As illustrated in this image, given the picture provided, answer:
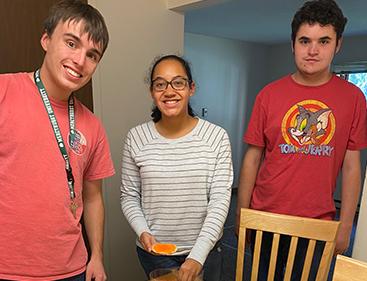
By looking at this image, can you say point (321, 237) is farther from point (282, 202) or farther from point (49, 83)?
point (49, 83)

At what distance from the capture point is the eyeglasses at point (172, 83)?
3.86 feet

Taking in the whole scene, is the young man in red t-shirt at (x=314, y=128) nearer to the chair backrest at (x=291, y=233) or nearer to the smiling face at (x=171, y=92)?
the chair backrest at (x=291, y=233)

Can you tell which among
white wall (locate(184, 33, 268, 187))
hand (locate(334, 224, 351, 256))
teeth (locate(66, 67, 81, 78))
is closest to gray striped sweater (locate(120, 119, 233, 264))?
teeth (locate(66, 67, 81, 78))

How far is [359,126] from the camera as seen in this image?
1.25m

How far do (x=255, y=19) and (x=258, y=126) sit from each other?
2.69 m

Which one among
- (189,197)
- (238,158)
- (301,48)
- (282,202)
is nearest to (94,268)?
(189,197)

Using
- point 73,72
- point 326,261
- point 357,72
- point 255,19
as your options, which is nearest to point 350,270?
point 326,261

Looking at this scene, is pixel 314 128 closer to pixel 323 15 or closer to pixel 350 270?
pixel 323 15

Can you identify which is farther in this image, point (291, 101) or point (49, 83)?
point (291, 101)

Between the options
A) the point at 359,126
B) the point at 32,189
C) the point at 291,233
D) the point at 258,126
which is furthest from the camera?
the point at 258,126

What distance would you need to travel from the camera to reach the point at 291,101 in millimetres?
1314

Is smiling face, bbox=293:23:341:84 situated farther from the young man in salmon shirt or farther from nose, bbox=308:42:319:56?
the young man in salmon shirt

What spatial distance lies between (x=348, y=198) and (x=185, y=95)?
0.83 m

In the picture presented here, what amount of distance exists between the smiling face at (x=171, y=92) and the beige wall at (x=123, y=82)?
2.50 feet
